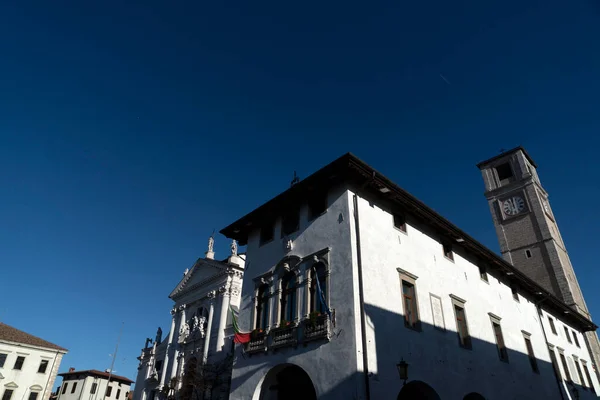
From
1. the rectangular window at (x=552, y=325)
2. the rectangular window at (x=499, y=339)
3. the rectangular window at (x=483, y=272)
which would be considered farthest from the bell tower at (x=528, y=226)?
the rectangular window at (x=499, y=339)

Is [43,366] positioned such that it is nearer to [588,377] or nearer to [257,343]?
[257,343]

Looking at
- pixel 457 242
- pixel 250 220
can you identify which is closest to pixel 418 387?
pixel 457 242

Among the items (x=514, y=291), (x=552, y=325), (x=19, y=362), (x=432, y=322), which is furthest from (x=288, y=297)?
(x=19, y=362)

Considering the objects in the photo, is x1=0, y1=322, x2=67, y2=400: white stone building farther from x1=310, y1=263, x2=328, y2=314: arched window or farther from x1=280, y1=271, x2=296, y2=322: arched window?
x1=310, y1=263, x2=328, y2=314: arched window

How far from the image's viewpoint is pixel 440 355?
1666 centimetres

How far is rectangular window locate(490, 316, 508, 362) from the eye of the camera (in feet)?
68.5

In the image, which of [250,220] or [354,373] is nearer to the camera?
[354,373]

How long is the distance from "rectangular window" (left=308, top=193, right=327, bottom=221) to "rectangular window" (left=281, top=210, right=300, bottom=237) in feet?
2.65

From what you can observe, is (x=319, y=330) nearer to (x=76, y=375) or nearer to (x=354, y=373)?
(x=354, y=373)

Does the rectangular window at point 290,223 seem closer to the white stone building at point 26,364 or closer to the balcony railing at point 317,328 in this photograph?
the balcony railing at point 317,328

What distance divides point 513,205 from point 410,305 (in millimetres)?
41522

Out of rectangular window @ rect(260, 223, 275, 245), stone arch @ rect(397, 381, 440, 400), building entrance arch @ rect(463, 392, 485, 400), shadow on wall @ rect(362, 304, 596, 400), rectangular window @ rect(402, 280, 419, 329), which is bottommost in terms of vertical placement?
stone arch @ rect(397, 381, 440, 400)

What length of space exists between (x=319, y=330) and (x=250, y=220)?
7.90m

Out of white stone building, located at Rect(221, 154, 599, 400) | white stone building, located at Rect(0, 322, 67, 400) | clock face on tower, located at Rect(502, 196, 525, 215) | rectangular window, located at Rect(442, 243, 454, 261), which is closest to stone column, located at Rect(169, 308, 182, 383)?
white stone building, located at Rect(0, 322, 67, 400)
